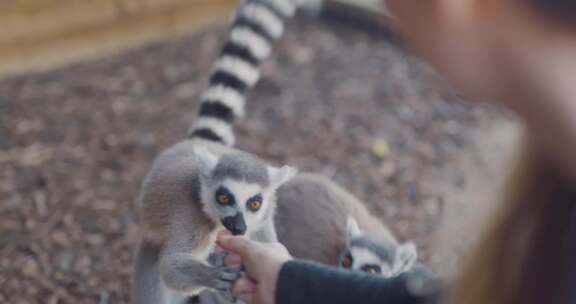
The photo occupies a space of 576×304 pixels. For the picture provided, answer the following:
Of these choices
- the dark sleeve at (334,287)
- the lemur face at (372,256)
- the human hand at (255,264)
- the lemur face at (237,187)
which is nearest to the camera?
the dark sleeve at (334,287)

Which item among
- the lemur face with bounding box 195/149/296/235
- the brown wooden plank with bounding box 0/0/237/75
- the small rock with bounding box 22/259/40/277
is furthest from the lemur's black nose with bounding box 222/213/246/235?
the brown wooden plank with bounding box 0/0/237/75

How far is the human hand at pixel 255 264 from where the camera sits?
74.4 inches

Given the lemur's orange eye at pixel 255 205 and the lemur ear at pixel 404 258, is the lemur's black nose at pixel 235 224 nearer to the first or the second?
the lemur's orange eye at pixel 255 205

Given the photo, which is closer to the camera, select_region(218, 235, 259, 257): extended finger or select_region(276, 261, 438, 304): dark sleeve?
select_region(276, 261, 438, 304): dark sleeve

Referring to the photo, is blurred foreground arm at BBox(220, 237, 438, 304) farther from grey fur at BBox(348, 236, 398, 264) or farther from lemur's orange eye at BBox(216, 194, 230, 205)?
grey fur at BBox(348, 236, 398, 264)

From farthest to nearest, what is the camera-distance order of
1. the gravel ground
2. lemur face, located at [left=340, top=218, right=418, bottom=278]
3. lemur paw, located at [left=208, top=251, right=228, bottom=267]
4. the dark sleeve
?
the gravel ground, lemur face, located at [left=340, top=218, right=418, bottom=278], lemur paw, located at [left=208, top=251, right=228, bottom=267], the dark sleeve

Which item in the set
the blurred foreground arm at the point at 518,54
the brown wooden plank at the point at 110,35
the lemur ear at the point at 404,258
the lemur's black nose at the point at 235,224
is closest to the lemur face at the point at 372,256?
the lemur ear at the point at 404,258

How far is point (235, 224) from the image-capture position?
89.3 inches

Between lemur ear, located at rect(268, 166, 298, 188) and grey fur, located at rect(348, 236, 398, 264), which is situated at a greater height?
lemur ear, located at rect(268, 166, 298, 188)

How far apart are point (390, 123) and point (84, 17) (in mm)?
1790

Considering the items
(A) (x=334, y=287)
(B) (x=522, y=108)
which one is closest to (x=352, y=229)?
(A) (x=334, y=287)

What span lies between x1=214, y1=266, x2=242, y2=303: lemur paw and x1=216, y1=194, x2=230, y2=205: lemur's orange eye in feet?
0.82

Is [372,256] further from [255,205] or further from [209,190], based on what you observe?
[209,190]

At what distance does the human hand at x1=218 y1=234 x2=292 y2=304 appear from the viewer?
1.89 metres
